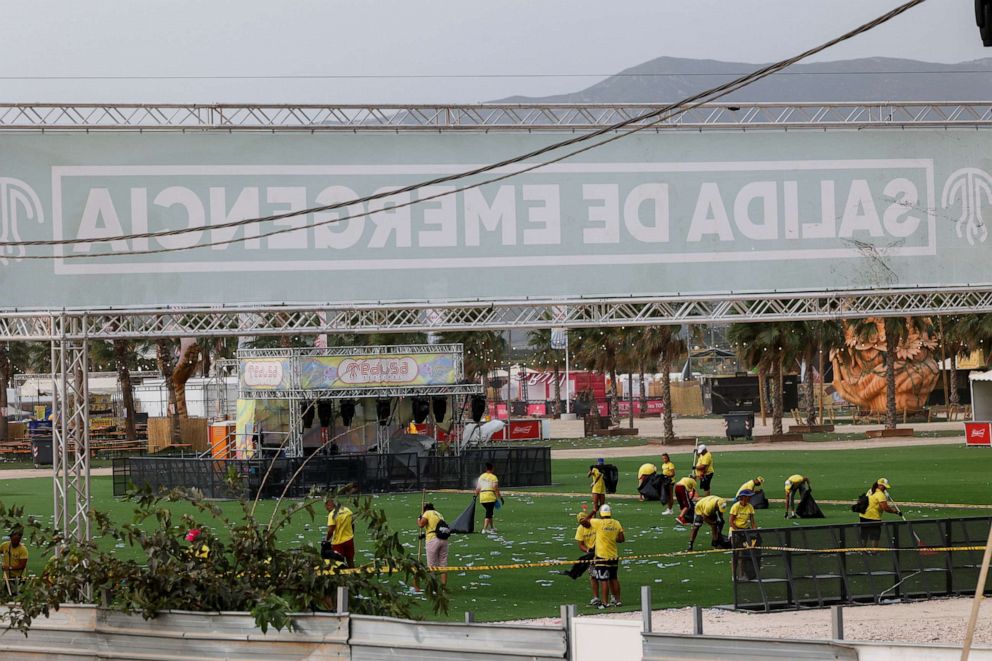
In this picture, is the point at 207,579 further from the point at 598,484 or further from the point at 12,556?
the point at 598,484

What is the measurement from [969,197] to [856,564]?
28.9 feet

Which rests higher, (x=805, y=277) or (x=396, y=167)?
(x=396, y=167)

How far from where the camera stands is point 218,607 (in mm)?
13008

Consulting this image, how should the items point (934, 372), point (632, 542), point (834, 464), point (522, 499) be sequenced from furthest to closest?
1. point (934, 372)
2. point (834, 464)
3. point (522, 499)
4. point (632, 542)

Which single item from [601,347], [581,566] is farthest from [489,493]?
[601,347]

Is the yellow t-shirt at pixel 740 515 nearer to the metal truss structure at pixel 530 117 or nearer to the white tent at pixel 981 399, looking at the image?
the metal truss structure at pixel 530 117

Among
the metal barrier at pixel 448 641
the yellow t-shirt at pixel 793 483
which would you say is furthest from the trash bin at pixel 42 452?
the metal barrier at pixel 448 641

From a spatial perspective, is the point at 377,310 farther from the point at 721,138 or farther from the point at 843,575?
the point at 843,575

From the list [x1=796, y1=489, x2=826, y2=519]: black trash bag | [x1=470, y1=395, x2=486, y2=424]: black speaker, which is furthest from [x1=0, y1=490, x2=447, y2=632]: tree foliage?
[x1=470, y1=395, x2=486, y2=424]: black speaker

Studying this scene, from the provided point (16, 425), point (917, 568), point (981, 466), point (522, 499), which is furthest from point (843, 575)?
point (16, 425)

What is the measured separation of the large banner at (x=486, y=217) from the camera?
74.3ft

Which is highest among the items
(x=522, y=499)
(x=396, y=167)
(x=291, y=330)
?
(x=396, y=167)

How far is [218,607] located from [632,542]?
1361cm

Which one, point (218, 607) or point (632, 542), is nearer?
point (218, 607)
